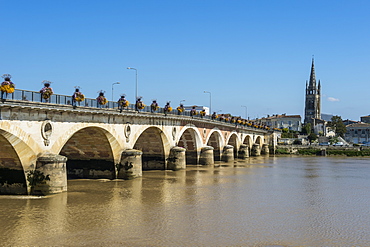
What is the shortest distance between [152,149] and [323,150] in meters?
63.4

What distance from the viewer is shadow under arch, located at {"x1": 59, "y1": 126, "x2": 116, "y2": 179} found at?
3756 centimetres

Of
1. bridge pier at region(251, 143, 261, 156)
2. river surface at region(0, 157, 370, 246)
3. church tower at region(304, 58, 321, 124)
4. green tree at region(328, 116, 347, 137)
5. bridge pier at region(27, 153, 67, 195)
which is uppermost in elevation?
church tower at region(304, 58, 321, 124)

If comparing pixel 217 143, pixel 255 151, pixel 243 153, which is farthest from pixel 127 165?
pixel 255 151

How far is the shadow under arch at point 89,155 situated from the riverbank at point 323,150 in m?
71.9

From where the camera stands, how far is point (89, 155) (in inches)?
1539

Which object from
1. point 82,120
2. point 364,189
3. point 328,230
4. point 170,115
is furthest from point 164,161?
point 328,230

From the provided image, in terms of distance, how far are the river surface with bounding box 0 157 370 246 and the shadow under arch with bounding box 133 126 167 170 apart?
1102cm

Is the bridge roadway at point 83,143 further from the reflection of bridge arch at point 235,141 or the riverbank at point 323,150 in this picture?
the riverbank at point 323,150

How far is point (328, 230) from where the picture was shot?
2203cm

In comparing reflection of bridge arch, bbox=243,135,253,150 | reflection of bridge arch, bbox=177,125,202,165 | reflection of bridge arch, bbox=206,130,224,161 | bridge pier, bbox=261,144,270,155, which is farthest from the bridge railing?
bridge pier, bbox=261,144,270,155

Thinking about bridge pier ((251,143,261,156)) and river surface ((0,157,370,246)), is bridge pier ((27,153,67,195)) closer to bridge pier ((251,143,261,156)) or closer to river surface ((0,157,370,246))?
river surface ((0,157,370,246))

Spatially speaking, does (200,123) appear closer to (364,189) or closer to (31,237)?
(364,189)

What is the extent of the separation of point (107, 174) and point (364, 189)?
2383 cm

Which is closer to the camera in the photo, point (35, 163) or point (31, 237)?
point (31, 237)
